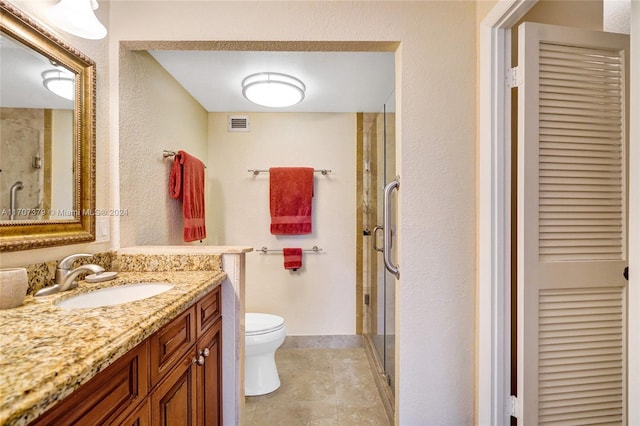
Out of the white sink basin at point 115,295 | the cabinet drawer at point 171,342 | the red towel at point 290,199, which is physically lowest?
the cabinet drawer at point 171,342

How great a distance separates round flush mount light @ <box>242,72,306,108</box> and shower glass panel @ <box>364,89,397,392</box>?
2.21 ft

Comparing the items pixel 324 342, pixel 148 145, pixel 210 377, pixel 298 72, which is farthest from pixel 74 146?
pixel 324 342

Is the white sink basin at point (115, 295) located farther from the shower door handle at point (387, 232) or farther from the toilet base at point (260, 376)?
the toilet base at point (260, 376)

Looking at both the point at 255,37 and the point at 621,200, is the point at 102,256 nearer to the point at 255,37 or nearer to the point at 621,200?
the point at 255,37

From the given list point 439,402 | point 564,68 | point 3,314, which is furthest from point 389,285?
point 3,314

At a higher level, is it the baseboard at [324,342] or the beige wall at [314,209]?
the beige wall at [314,209]

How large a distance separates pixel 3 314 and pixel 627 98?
2.35m

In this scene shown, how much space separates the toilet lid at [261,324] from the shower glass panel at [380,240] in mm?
756

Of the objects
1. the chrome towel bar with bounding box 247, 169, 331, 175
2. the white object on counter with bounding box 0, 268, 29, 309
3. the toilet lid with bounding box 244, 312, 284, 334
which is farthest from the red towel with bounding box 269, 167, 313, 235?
the white object on counter with bounding box 0, 268, 29, 309

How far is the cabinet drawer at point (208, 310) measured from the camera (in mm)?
1131

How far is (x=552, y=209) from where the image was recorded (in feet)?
3.84

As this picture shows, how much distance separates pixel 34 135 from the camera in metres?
1.02

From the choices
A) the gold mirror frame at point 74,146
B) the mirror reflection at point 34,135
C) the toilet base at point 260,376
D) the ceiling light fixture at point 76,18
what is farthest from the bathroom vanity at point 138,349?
the ceiling light fixture at point 76,18

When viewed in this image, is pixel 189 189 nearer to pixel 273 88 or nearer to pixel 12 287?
pixel 273 88
